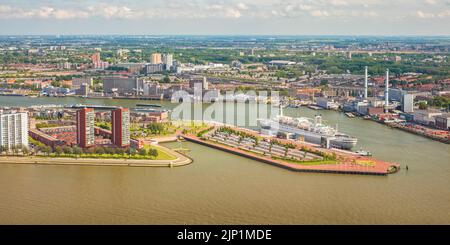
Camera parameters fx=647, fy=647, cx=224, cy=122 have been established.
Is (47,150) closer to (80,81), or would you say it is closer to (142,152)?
(142,152)

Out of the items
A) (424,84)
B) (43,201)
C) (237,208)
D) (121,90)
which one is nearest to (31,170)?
(43,201)

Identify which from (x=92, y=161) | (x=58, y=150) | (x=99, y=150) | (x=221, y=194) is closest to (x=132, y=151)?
(x=99, y=150)

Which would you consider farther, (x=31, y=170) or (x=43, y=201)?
(x=31, y=170)

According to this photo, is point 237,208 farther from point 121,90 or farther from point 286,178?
point 121,90

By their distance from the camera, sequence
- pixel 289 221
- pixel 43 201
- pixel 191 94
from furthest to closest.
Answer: pixel 191 94, pixel 43 201, pixel 289 221

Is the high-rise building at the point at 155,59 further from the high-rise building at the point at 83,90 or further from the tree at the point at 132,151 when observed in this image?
the tree at the point at 132,151

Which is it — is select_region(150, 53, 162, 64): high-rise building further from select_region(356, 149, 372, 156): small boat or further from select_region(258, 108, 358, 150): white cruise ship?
select_region(356, 149, 372, 156): small boat

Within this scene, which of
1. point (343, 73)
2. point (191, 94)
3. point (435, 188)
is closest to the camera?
point (435, 188)

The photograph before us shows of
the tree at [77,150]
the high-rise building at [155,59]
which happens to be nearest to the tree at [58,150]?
the tree at [77,150]
